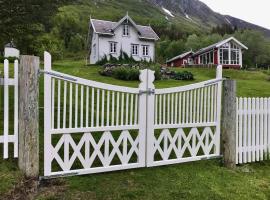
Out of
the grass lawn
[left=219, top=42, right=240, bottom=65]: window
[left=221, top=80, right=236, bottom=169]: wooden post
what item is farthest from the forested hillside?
[left=219, top=42, right=240, bottom=65]: window

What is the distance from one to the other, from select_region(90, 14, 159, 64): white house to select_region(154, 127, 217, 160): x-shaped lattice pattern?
36.0 meters

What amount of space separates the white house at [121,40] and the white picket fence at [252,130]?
35.6m

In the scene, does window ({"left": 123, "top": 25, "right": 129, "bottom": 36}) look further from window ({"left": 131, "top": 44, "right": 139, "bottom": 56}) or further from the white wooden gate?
the white wooden gate

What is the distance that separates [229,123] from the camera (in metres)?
7.66

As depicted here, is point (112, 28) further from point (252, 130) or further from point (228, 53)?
point (252, 130)

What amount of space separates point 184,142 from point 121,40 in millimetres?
37657

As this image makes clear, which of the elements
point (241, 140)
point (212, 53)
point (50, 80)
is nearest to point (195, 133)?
point (241, 140)

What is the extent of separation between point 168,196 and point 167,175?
961 mm

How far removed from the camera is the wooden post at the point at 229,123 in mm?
7629

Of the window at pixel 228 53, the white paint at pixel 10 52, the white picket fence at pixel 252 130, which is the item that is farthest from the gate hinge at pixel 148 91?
the window at pixel 228 53

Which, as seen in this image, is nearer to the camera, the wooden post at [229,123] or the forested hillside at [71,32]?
the wooden post at [229,123]

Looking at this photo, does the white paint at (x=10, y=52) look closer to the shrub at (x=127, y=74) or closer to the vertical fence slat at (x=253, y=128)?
the shrub at (x=127, y=74)

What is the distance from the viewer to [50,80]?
579 cm

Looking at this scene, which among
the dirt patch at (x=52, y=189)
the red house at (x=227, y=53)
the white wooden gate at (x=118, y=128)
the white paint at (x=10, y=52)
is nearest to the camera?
the dirt patch at (x=52, y=189)
